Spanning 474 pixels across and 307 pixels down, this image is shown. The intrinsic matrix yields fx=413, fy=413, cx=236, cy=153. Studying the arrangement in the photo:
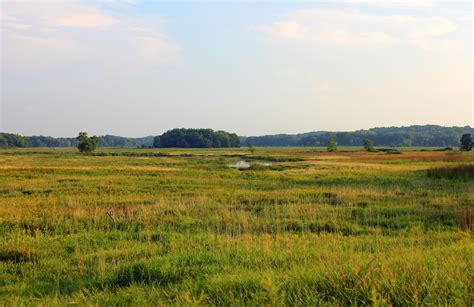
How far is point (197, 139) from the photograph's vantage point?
188 meters

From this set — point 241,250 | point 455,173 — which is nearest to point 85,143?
point 455,173

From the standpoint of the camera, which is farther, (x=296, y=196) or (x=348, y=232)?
(x=296, y=196)

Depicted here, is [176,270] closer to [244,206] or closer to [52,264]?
[52,264]

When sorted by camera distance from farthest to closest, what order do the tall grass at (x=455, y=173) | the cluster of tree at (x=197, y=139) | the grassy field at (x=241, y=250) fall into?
1. the cluster of tree at (x=197, y=139)
2. the tall grass at (x=455, y=173)
3. the grassy field at (x=241, y=250)

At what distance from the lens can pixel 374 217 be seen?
14.1 meters

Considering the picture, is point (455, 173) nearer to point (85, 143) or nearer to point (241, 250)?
point (241, 250)

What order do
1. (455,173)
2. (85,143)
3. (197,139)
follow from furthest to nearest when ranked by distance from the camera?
(197,139)
(85,143)
(455,173)

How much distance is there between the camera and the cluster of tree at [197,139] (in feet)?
→ 614

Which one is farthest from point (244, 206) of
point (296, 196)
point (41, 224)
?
point (41, 224)

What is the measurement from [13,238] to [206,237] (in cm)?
521

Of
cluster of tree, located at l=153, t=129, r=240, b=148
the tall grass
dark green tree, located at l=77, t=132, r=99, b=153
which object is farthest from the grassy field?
cluster of tree, located at l=153, t=129, r=240, b=148

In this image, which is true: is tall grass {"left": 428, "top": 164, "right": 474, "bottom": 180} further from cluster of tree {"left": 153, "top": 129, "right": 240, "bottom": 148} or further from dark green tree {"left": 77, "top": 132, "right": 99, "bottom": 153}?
cluster of tree {"left": 153, "top": 129, "right": 240, "bottom": 148}

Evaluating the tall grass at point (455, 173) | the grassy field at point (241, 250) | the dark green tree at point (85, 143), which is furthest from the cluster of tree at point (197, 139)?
the grassy field at point (241, 250)

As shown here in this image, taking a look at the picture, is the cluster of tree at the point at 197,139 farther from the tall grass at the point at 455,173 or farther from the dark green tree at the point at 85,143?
the tall grass at the point at 455,173
